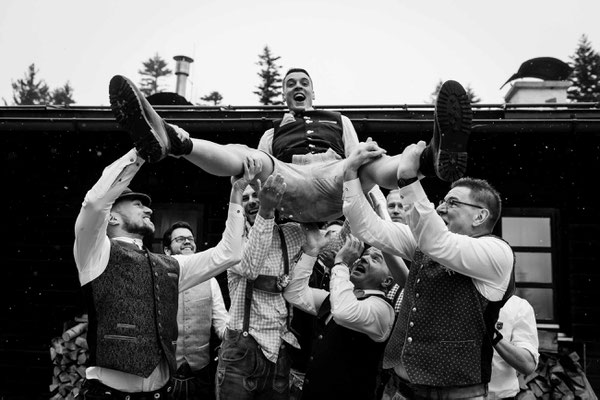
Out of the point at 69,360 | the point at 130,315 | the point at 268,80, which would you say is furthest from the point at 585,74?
the point at 130,315

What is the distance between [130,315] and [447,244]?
1.66 meters

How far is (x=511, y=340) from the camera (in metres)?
3.84

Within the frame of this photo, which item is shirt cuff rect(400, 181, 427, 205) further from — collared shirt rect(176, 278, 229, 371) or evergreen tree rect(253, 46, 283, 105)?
evergreen tree rect(253, 46, 283, 105)

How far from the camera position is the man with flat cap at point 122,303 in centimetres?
317

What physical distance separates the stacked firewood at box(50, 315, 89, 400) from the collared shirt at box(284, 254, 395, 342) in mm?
3727

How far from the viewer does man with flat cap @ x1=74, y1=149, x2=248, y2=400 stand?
317 centimetres

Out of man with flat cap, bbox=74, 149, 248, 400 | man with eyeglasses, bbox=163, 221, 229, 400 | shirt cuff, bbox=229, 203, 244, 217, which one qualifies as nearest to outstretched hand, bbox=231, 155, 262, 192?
man with flat cap, bbox=74, 149, 248, 400

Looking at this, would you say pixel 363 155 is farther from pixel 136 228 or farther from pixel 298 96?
pixel 136 228

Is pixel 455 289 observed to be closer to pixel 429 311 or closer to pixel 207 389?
pixel 429 311

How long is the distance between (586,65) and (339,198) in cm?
3116

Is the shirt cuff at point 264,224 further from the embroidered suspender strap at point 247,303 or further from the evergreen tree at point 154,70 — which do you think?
the evergreen tree at point 154,70

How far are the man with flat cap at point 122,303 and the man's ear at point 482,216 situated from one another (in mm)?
1321

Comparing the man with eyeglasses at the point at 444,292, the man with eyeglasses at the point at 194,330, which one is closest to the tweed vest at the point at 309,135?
the man with eyeglasses at the point at 444,292

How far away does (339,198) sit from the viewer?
3.53m
